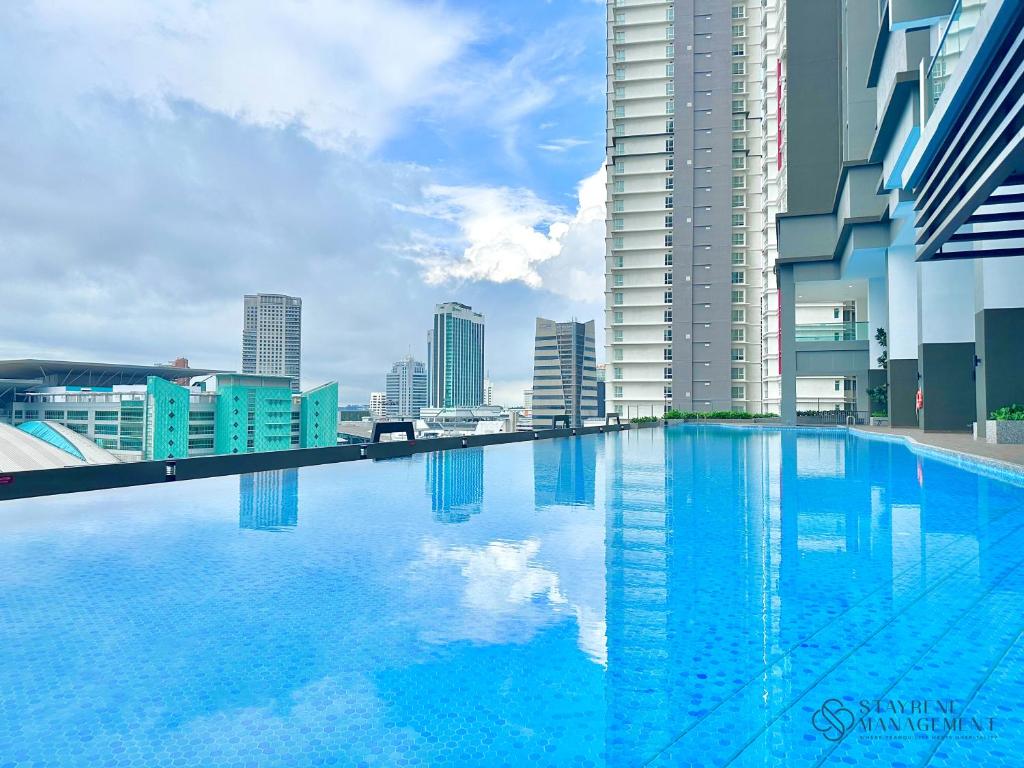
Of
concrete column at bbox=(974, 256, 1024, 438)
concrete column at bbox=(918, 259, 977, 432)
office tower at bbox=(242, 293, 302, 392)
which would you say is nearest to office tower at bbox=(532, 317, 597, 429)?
concrete column at bbox=(918, 259, 977, 432)

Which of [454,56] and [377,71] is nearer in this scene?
[377,71]

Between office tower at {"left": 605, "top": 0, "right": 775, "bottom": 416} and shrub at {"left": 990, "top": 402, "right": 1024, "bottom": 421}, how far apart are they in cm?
3238

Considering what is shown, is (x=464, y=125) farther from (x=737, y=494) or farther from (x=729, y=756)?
(x=729, y=756)

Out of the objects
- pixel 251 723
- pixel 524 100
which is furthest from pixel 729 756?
pixel 524 100

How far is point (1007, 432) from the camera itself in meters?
14.1

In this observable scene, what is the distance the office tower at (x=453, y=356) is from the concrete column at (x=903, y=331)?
141m

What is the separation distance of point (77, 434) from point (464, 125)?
29.7 metres

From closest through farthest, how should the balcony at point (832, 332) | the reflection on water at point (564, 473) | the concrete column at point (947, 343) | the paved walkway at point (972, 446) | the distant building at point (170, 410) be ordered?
1. the reflection on water at point (564, 473)
2. the paved walkway at point (972, 446)
3. the concrete column at point (947, 343)
4. the balcony at point (832, 332)
5. the distant building at point (170, 410)

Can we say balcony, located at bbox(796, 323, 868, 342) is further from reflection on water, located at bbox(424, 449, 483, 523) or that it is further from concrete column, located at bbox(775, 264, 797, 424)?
reflection on water, located at bbox(424, 449, 483, 523)

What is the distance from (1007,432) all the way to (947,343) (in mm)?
5169

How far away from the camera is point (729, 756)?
85.9 inches

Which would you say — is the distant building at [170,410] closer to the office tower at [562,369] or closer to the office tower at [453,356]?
the office tower at [562,369]

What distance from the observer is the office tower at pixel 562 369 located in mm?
87562

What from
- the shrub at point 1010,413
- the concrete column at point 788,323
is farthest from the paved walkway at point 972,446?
the concrete column at point 788,323
